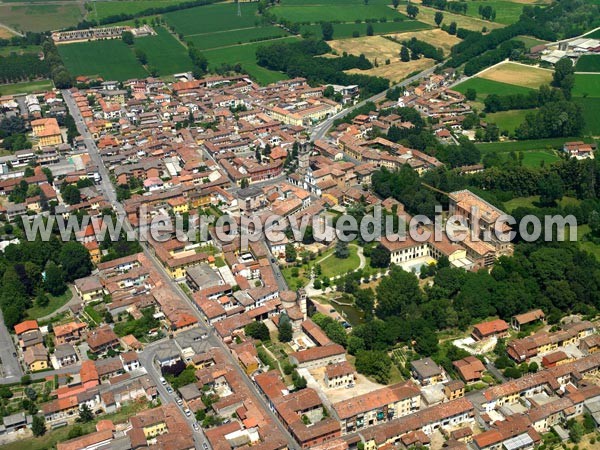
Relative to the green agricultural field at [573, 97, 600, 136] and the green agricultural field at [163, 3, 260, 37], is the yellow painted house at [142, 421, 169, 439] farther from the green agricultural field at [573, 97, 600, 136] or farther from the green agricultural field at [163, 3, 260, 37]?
the green agricultural field at [163, 3, 260, 37]

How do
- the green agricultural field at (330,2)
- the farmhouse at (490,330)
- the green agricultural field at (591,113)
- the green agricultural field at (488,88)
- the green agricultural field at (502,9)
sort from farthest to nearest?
1. the green agricultural field at (330,2)
2. the green agricultural field at (502,9)
3. the green agricultural field at (488,88)
4. the green agricultural field at (591,113)
5. the farmhouse at (490,330)

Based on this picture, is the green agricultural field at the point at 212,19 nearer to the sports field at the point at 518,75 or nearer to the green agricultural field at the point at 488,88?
the sports field at the point at 518,75

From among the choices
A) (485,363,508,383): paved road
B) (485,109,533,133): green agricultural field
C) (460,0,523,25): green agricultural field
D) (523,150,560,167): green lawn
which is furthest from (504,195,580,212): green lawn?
(460,0,523,25): green agricultural field

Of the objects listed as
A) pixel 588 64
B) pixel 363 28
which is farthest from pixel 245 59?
pixel 588 64

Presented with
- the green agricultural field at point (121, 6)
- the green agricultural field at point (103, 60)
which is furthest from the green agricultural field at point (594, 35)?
the green agricultural field at point (121, 6)

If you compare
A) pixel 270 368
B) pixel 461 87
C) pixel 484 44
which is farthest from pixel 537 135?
pixel 270 368

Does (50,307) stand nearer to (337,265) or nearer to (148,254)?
(148,254)
